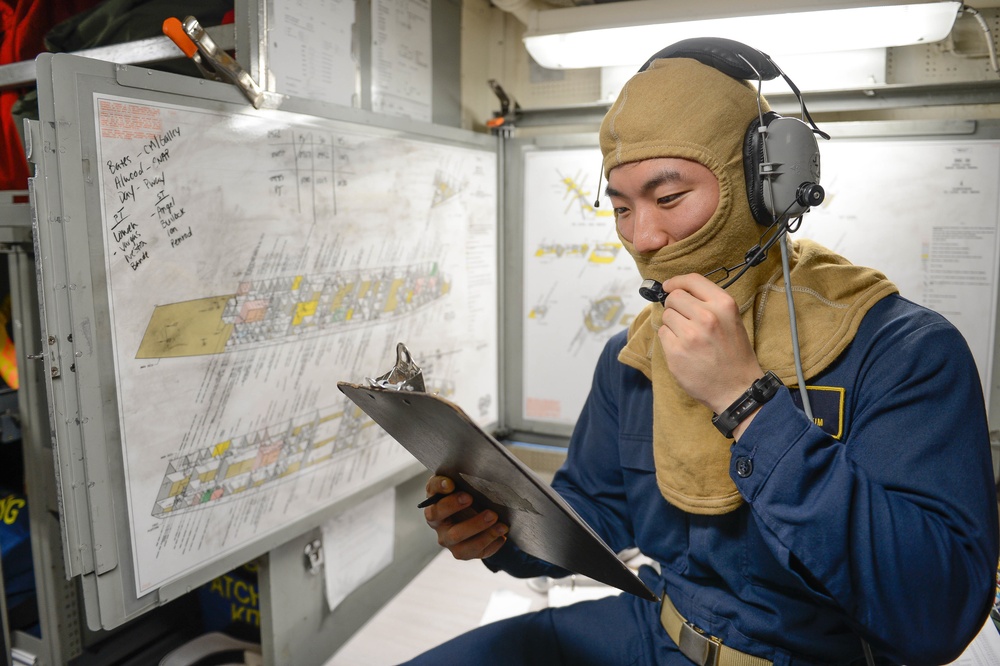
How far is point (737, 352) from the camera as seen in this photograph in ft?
2.72

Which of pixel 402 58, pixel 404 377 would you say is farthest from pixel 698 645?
pixel 402 58

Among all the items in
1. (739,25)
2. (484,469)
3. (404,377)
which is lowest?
(484,469)

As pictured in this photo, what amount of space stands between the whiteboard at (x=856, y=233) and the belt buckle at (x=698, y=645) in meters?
1.13

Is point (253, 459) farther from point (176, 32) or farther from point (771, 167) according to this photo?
point (771, 167)

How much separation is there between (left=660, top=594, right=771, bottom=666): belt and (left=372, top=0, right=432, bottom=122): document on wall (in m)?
1.31

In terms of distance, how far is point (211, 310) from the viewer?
1.17 metres

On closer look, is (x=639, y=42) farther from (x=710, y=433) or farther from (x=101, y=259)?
(x=101, y=259)

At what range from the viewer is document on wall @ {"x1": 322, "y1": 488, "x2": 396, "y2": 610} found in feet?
5.21

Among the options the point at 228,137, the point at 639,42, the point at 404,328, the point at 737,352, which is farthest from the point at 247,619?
the point at 639,42

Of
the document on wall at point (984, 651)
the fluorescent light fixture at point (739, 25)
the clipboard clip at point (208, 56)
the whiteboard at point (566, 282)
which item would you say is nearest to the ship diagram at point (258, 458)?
the clipboard clip at point (208, 56)

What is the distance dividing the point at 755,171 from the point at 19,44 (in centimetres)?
185

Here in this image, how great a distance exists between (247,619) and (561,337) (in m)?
1.20

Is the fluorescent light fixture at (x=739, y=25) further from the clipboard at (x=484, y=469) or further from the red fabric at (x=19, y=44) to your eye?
the red fabric at (x=19, y=44)

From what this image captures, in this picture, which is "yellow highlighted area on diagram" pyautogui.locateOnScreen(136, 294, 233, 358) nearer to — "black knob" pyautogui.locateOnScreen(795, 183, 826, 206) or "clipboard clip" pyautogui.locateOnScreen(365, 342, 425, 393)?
"clipboard clip" pyautogui.locateOnScreen(365, 342, 425, 393)
